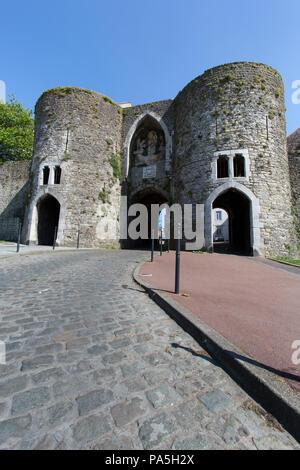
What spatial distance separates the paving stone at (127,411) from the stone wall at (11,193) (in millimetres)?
21562

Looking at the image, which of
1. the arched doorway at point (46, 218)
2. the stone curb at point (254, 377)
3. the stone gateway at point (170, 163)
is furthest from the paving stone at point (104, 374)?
the arched doorway at point (46, 218)

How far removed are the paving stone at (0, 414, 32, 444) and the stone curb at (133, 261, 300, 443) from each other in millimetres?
1413

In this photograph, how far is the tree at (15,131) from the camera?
924 inches

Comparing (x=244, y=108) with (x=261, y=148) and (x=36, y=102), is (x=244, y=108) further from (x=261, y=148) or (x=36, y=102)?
(x=36, y=102)

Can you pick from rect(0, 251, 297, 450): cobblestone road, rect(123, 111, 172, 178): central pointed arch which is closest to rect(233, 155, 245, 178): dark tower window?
rect(123, 111, 172, 178): central pointed arch

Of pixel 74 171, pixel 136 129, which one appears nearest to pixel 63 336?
pixel 74 171

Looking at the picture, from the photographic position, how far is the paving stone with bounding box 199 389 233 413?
1304 millimetres

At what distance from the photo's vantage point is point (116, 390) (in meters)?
1.43

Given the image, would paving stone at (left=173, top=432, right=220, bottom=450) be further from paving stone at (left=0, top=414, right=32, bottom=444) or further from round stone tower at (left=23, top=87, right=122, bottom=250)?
round stone tower at (left=23, top=87, right=122, bottom=250)

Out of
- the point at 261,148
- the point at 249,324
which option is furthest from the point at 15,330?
the point at 261,148

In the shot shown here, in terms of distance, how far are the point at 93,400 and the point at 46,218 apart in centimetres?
1690

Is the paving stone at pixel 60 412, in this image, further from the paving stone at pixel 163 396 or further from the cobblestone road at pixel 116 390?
the paving stone at pixel 163 396
